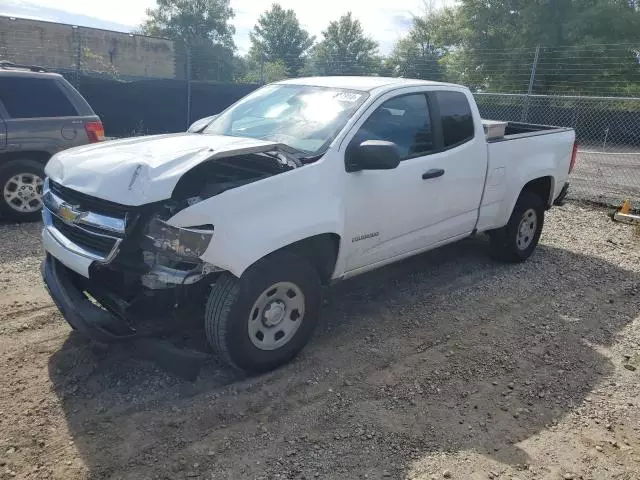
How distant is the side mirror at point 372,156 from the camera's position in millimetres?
3691

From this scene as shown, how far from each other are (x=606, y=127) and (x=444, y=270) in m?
16.3

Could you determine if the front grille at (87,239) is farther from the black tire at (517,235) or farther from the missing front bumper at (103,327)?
the black tire at (517,235)

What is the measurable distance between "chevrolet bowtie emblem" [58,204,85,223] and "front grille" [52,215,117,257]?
0.18 ft

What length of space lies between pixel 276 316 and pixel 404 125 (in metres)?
1.96

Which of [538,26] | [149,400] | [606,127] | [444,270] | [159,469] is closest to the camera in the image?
[159,469]

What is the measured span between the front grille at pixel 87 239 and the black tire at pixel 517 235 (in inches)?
163

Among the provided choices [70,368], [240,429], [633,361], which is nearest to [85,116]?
[70,368]

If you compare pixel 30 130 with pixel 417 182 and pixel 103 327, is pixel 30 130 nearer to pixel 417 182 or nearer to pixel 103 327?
pixel 103 327

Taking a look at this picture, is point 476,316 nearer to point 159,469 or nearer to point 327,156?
point 327,156

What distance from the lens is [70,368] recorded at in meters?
3.59

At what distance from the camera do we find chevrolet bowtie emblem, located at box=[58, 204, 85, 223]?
339 cm

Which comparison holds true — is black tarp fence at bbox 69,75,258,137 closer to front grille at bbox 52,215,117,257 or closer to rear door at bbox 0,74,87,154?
rear door at bbox 0,74,87,154

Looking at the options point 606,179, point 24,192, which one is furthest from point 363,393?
point 606,179

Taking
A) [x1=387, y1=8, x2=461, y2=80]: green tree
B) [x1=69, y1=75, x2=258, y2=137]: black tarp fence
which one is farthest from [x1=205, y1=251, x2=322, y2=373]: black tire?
[x1=387, y1=8, x2=461, y2=80]: green tree
